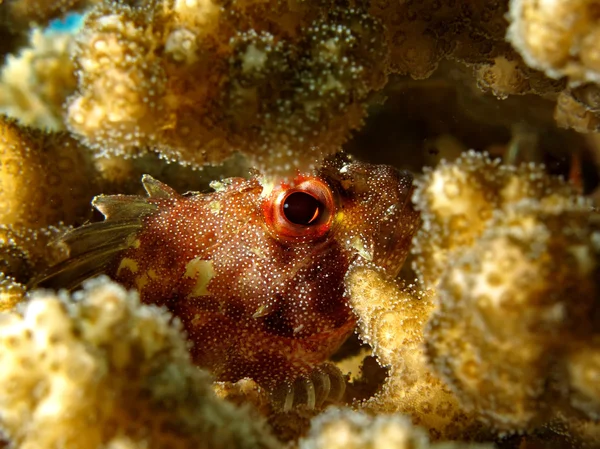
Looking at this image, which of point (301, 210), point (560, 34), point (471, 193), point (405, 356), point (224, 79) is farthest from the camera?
point (301, 210)

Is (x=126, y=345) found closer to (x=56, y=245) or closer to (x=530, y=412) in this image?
(x=530, y=412)

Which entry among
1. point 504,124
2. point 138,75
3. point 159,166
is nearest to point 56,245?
point 159,166

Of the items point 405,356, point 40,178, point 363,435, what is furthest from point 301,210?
point 363,435

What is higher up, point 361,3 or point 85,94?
point 361,3

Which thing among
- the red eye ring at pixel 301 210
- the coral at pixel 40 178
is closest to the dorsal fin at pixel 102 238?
the coral at pixel 40 178

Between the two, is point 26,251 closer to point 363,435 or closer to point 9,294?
point 9,294

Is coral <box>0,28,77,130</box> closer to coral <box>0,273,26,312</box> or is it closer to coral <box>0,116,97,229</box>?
coral <box>0,116,97,229</box>

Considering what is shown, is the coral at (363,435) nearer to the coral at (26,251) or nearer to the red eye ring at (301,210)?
the red eye ring at (301,210)
